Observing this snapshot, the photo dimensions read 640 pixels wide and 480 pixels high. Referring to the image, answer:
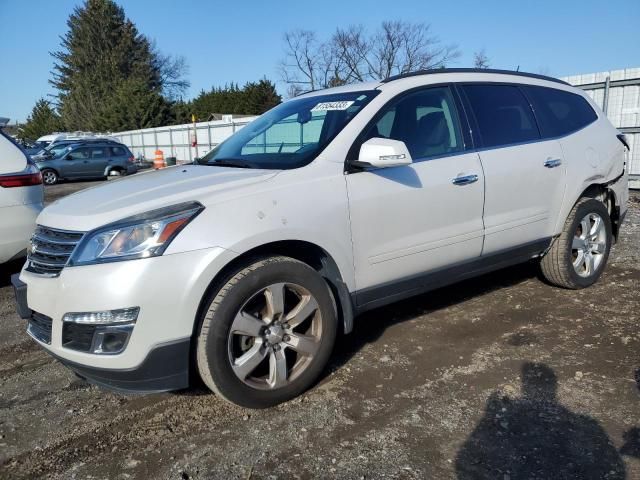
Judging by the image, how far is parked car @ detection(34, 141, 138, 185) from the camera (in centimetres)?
1908

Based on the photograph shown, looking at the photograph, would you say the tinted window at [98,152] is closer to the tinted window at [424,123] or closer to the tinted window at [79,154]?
the tinted window at [79,154]

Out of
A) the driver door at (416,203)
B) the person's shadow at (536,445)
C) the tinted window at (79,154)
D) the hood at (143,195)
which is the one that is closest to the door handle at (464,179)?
the driver door at (416,203)

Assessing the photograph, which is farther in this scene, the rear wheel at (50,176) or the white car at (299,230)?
the rear wheel at (50,176)

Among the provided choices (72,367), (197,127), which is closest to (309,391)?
(72,367)

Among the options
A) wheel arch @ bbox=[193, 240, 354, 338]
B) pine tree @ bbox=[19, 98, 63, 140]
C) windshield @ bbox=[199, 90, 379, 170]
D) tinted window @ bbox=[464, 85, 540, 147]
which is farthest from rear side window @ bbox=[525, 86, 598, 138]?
pine tree @ bbox=[19, 98, 63, 140]

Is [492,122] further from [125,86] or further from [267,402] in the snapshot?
[125,86]

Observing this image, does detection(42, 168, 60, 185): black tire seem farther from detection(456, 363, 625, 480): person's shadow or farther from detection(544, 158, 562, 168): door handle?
detection(456, 363, 625, 480): person's shadow

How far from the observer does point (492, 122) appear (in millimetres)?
3760

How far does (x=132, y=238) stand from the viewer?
94.3 inches

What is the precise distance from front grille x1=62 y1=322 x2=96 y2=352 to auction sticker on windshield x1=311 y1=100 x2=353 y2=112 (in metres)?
1.98

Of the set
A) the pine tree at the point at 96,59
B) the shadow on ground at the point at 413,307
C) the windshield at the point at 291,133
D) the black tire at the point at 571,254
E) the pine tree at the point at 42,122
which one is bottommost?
the shadow on ground at the point at 413,307

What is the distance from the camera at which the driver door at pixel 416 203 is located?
10.0 feet

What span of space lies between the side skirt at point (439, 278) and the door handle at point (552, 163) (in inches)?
23.3

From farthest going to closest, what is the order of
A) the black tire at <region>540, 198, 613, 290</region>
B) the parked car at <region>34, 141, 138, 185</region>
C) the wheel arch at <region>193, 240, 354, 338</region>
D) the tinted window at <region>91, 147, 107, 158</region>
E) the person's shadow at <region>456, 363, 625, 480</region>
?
the tinted window at <region>91, 147, 107, 158</region>
the parked car at <region>34, 141, 138, 185</region>
the black tire at <region>540, 198, 613, 290</region>
the wheel arch at <region>193, 240, 354, 338</region>
the person's shadow at <region>456, 363, 625, 480</region>
